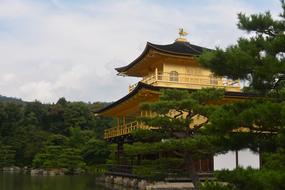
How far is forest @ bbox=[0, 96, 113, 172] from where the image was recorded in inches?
1663

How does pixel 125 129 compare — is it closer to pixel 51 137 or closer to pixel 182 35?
pixel 182 35

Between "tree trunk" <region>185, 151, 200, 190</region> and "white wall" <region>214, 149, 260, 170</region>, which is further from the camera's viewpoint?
"white wall" <region>214, 149, 260, 170</region>

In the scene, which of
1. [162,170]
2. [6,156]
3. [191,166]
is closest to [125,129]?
[162,170]

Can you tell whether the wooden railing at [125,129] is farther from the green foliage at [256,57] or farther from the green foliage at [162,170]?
the green foliage at [256,57]

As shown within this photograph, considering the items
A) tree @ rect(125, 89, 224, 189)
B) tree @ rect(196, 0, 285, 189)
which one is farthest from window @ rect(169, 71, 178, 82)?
tree @ rect(196, 0, 285, 189)

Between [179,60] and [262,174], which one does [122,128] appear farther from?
[262,174]

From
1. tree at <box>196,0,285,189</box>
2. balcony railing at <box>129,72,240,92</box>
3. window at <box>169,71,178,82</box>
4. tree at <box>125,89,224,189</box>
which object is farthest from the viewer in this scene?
window at <box>169,71,178,82</box>

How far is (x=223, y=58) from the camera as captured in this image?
8141 millimetres

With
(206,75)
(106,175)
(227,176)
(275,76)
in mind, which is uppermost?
(206,75)

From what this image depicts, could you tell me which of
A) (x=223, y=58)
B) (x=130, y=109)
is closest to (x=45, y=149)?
(x=130, y=109)

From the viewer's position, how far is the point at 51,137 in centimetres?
4600

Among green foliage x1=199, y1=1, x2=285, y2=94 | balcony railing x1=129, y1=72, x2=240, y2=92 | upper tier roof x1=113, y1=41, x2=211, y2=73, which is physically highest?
upper tier roof x1=113, y1=41, x2=211, y2=73

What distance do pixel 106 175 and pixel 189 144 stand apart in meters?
15.6

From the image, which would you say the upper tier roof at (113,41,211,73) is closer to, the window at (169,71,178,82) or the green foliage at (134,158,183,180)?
the window at (169,71,178,82)
